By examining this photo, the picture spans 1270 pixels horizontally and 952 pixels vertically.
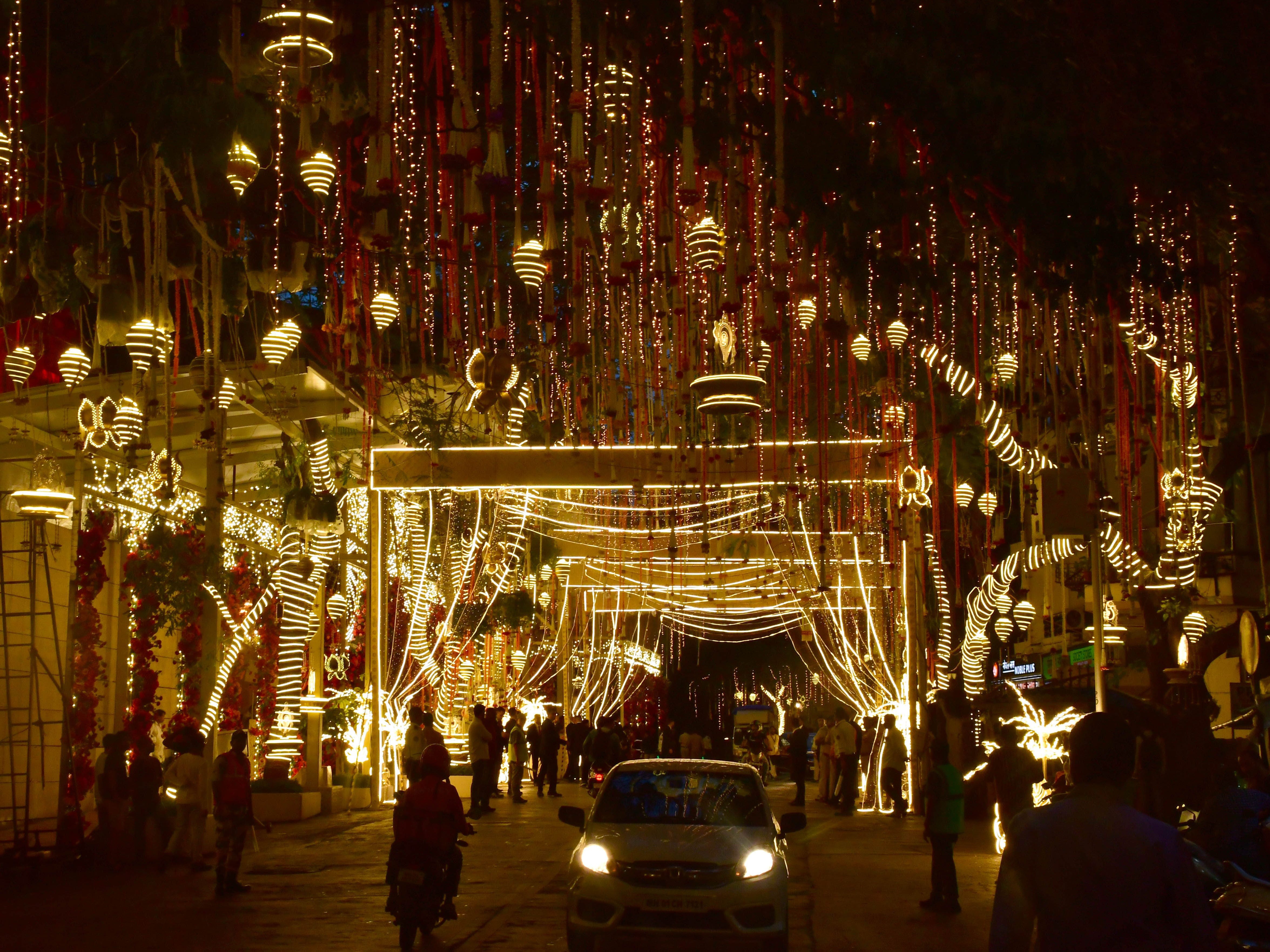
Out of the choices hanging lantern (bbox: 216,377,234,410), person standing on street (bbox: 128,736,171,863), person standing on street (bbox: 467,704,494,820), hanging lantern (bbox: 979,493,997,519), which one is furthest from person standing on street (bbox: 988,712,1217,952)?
person standing on street (bbox: 467,704,494,820)

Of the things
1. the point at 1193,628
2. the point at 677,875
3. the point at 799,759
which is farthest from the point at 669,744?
the point at 677,875

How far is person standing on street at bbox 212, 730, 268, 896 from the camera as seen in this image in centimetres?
1122

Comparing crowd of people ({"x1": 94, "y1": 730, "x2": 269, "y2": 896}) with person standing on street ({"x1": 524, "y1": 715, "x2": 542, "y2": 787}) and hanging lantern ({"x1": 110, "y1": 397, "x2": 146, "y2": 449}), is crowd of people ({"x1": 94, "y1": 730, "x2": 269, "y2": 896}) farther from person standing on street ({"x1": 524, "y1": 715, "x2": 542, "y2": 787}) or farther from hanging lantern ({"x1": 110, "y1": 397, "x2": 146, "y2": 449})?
person standing on street ({"x1": 524, "y1": 715, "x2": 542, "y2": 787})

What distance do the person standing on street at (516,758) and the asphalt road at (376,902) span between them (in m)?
6.12

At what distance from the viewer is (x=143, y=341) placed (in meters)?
9.04

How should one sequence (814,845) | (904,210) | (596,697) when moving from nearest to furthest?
1. (904,210)
2. (814,845)
3. (596,697)

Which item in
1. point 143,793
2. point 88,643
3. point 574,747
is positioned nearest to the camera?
point 143,793

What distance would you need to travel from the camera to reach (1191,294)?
12.8 metres

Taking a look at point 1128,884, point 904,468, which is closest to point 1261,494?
point 904,468

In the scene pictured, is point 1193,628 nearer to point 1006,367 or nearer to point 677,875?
point 1006,367

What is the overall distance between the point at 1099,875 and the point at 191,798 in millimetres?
11243

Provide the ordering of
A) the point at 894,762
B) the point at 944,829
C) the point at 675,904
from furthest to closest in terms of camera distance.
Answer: the point at 894,762, the point at 944,829, the point at 675,904

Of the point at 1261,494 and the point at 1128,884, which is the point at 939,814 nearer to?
the point at 1128,884

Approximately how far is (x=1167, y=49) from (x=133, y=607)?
14.5 meters
